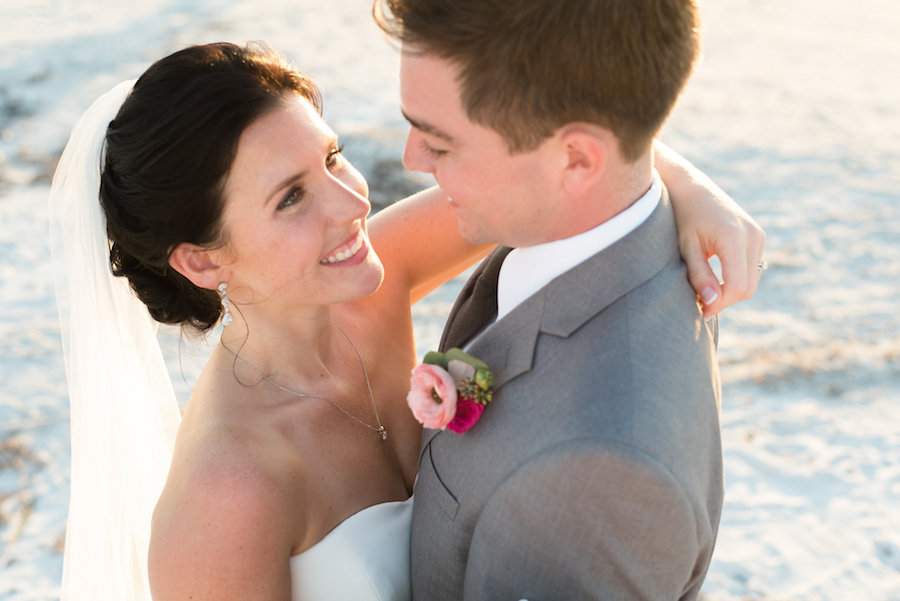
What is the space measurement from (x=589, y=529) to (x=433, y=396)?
19.7 inches

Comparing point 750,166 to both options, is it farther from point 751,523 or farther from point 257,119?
Result: point 257,119

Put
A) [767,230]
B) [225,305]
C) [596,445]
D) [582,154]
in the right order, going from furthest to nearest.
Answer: [767,230] < [225,305] < [582,154] < [596,445]

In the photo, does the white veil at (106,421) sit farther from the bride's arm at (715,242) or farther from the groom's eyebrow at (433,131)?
the bride's arm at (715,242)

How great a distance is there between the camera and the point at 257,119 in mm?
2551

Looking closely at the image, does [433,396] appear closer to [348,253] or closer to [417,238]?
[348,253]

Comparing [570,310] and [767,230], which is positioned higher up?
[570,310]

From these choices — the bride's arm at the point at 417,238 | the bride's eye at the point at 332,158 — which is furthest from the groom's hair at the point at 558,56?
the bride's arm at the point at 417,238

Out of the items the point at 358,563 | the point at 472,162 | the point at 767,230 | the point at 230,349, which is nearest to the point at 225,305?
the point at 230,349

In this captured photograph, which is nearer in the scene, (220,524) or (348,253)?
(220,524)

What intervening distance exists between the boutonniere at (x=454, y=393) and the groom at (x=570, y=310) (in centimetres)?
5

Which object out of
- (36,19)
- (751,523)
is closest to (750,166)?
(751,523)

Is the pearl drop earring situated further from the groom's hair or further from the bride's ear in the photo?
the groom's hair

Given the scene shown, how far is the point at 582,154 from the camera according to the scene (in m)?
2.04

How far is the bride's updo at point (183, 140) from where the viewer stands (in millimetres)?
2508
